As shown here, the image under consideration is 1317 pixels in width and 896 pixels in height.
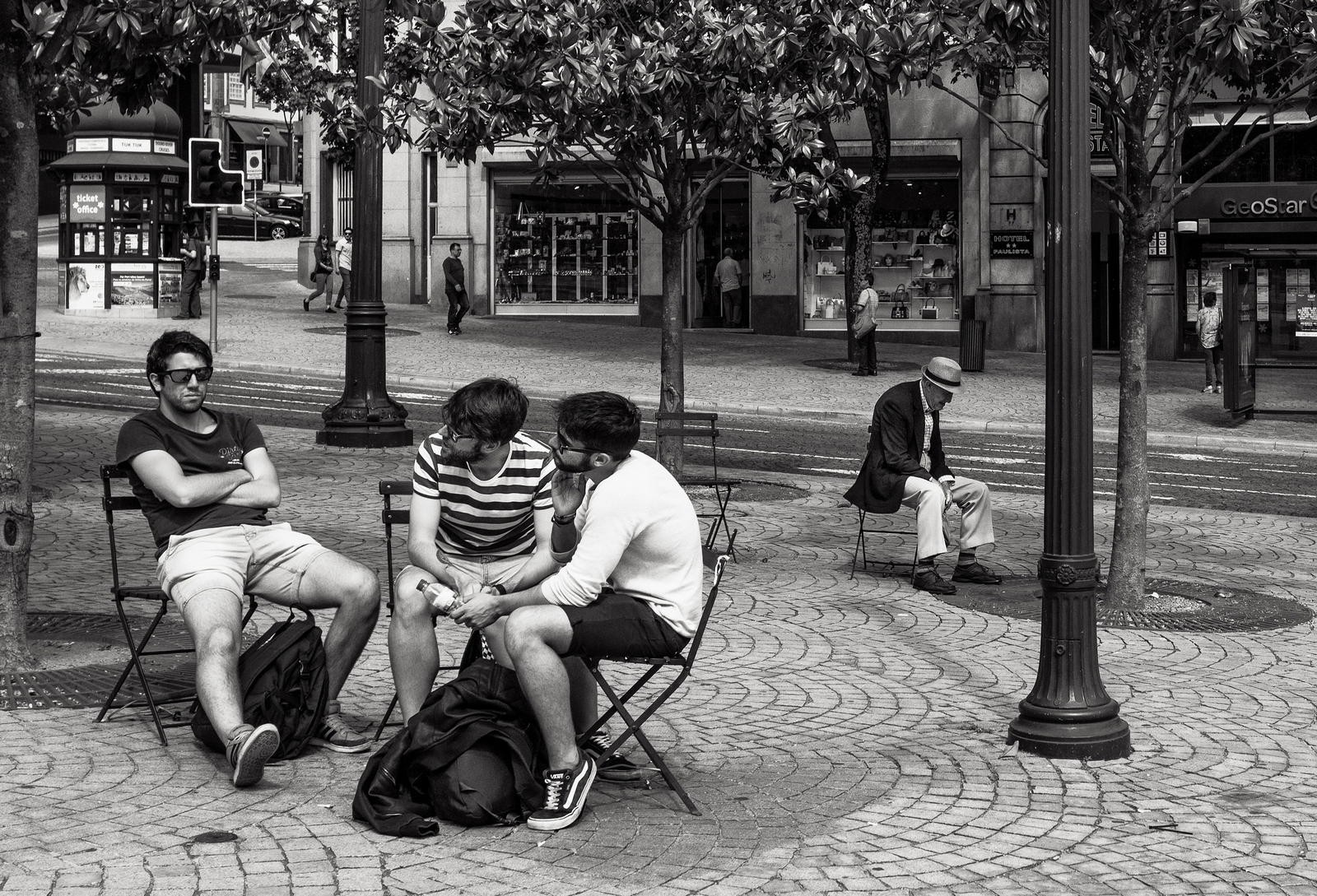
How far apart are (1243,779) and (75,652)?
4.77 meters

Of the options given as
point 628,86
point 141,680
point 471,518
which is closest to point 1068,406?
point 471,518

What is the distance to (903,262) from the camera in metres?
31.8

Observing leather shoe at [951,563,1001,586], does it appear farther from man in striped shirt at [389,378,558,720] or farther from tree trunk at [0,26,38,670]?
tree trunk at [0,26,38,670]

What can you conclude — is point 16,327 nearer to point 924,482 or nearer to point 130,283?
point 924,482

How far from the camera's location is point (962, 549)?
31.8 ft

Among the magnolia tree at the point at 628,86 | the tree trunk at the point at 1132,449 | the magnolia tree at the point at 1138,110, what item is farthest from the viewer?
the magnolia tree at the point at 628,86

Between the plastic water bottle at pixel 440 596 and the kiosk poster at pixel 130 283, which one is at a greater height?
the kiosk poster at pixel 130 283

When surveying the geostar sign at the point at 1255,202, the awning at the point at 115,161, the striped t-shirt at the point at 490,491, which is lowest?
the striped t-shirt at the point at 490,491

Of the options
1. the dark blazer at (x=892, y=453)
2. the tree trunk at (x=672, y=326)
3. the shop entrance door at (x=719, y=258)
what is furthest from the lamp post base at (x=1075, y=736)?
the shop entrance door at (x=719, y=258)

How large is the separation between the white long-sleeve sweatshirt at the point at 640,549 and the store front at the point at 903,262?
2626 cm

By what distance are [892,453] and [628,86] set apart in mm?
3680

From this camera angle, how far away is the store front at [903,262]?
3144 cm

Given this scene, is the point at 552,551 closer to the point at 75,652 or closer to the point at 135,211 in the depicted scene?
the point at 75,652

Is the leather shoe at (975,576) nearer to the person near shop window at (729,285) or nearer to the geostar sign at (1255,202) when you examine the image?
the geostar sign at (1255,202)
